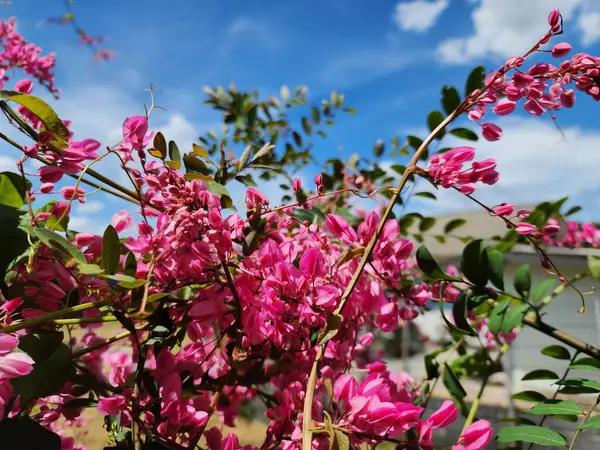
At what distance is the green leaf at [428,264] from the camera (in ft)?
2.28

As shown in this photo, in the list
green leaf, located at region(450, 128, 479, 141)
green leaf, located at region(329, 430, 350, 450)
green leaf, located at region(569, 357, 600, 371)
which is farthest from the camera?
green leaf, located at region(450, 128, 479, 141)

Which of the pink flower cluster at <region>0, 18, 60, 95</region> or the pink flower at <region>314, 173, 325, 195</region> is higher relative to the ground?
the pink flower cluster at <region>0, 18, 60, 95</region>

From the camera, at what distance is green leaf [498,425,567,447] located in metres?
0.53

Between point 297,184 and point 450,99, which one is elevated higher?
point 450,99

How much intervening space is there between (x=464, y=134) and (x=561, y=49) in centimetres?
36

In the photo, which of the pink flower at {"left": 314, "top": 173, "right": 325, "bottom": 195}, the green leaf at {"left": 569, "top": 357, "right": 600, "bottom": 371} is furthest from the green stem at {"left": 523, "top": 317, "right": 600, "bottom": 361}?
the pink flower at {"left": 314, "top": 173, "right": 325, "bottom": 195}

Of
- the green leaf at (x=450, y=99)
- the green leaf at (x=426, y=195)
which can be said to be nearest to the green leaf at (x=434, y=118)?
the green leaf at (x=450, y=99)

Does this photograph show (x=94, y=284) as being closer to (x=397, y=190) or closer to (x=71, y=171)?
(x=71, y=171)

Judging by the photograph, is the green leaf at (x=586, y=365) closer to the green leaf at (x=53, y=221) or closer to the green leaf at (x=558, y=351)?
the green leaf at (x=558, y=351)

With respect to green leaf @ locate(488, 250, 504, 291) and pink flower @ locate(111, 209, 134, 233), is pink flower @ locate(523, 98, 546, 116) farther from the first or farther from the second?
pink flower @ locate(111, 209, 134, 233)

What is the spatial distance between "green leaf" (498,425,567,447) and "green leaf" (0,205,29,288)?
545 millimetres

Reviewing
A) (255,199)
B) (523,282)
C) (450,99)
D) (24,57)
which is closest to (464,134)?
(450,99)

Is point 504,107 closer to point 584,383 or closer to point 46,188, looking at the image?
point 584,383

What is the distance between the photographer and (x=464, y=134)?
0.94m
